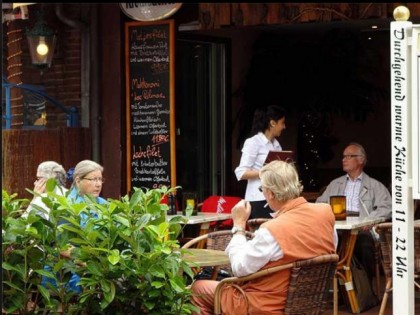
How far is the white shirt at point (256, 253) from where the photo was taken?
4980 mm

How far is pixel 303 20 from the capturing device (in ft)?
28.4

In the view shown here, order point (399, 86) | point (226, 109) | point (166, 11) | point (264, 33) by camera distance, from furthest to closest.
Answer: point (264, 33), point (226, 109), point (166, 11), point (399, 86)

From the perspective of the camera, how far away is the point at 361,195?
8.36 meters

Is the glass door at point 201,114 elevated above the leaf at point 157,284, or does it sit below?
above

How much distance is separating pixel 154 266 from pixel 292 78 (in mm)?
6840

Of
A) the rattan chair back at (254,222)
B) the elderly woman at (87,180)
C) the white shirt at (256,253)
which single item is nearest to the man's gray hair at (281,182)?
the white shirt at (256,253)

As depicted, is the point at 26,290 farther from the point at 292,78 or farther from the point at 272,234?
the point at 292,78

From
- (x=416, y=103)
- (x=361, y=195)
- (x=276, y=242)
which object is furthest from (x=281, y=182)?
(x=361, y=195)

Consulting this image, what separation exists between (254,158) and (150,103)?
171 centimetres

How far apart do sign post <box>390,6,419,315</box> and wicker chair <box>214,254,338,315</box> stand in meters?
0.46

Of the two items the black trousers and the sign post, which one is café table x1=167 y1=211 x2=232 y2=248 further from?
the sign post

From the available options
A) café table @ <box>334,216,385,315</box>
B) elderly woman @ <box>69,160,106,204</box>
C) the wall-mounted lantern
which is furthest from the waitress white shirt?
the wall-mounted lantern

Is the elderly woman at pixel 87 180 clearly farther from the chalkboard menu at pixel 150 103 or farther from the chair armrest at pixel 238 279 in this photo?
the chalkboard menu at pixel 150 103

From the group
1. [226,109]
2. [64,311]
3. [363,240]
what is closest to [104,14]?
[226,109]
